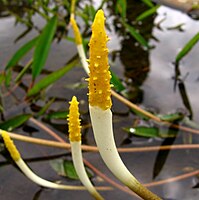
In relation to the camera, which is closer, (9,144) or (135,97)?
(9,144)

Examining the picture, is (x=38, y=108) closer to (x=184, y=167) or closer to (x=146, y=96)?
(x=146, y=96)

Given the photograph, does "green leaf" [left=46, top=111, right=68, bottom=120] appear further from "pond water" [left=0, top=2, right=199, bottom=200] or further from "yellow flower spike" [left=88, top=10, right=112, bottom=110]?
"yellow flower spike" [left=88, top=10, right=112, bottom=110]

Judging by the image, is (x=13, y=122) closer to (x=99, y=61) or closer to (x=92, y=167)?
(x=92, y=167)

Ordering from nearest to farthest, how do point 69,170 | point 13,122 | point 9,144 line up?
point 9,144, point 69,170, point 13,122

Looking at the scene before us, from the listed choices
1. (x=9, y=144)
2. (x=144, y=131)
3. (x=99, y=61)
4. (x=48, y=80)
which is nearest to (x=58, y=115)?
(x=48, y=80)

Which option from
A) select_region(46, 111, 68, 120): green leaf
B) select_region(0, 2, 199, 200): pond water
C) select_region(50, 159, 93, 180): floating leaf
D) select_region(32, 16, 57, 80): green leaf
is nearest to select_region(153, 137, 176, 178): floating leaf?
select_region(0, 2, 199, 200): pond water
